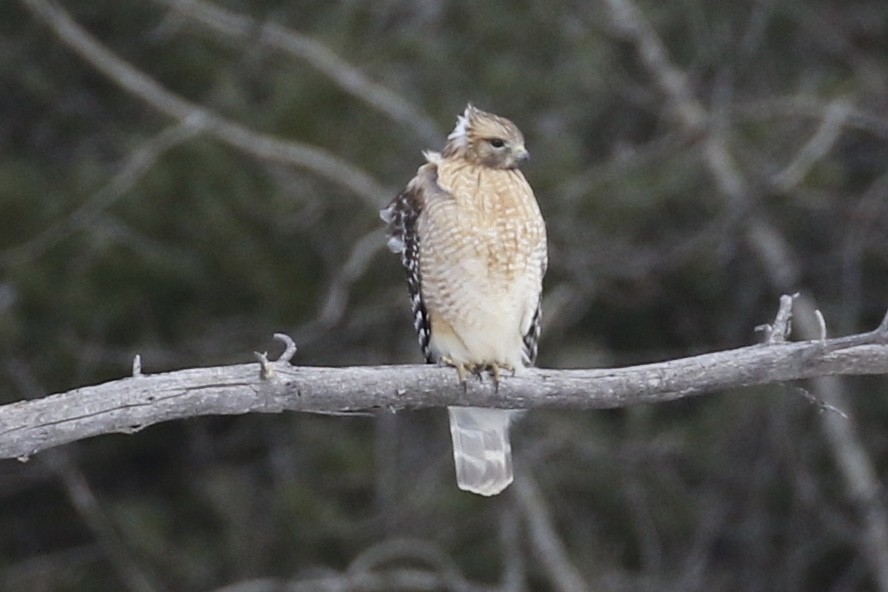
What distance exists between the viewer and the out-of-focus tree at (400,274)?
8477 millimetres

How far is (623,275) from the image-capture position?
28.3ft

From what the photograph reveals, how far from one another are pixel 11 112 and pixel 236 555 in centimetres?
276

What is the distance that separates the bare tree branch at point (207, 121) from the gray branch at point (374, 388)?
3744 millimetres

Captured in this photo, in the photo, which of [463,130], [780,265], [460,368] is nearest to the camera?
[460,368]

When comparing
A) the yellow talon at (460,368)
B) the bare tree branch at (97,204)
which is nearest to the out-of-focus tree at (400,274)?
the bare tree branch at (97,204)

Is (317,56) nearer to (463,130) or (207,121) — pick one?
(207,121)

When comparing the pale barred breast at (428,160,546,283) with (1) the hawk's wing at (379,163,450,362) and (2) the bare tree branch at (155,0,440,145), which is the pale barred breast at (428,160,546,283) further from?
(2) the bare tree branch at (155,0,440,145)

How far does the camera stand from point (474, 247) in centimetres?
516

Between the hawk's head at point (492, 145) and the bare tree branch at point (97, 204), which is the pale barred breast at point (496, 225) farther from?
the bare tree branch at point (97, 204)

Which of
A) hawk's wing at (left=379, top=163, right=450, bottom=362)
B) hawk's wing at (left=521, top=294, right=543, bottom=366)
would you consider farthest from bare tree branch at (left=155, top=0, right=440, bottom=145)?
hawk's wing at (left=521, top=294, right=543, bottom=366)

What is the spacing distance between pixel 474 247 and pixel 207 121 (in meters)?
3.30

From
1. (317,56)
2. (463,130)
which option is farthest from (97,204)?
(463,130)

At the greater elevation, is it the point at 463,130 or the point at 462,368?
the point at 463,130

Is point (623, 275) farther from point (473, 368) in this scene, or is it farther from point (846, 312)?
point (473, 368)
